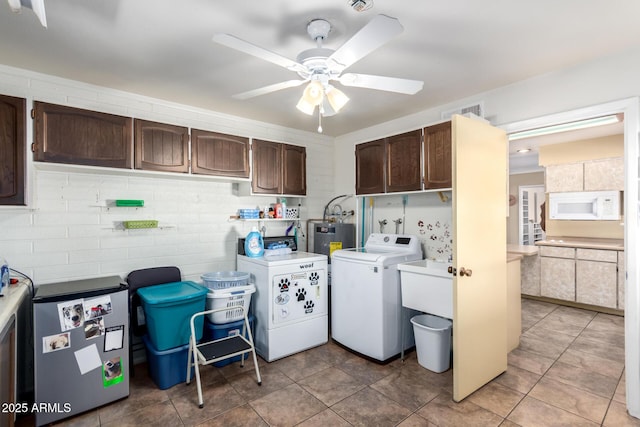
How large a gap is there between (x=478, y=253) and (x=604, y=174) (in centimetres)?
362

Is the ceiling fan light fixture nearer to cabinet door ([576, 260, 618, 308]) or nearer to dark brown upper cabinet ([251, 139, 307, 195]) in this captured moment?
dark brown upper cabinet ([251, 139, 307, 195])

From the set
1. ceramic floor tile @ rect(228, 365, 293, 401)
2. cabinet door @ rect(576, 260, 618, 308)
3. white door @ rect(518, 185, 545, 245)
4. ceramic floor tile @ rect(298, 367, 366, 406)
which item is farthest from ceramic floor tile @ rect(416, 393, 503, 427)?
white door @ rect(518, 185, 545, 245)

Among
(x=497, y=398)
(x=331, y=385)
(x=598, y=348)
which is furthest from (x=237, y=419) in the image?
(x=598, y=348)

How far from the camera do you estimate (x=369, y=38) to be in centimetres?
154

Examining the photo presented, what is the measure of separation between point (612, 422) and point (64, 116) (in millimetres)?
4359

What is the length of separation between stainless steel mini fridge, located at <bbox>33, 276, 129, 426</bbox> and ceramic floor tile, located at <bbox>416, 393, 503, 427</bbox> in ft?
7.18

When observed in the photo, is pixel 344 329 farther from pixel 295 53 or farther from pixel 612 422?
pixel 295 53

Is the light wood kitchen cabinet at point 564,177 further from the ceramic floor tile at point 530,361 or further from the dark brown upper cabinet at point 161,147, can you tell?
the dark brown upper cabinet at point 161,147

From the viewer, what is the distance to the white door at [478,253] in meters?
2.29

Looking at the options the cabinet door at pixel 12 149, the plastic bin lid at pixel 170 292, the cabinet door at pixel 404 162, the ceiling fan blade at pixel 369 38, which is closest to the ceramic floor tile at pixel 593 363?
the cabinet door at pixel 404 162

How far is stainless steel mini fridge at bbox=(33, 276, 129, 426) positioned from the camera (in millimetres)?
2105

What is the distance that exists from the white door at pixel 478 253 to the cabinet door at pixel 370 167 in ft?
3.60

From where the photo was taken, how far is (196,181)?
3.41 metres

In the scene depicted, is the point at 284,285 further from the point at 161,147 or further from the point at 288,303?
the point at 161,147
